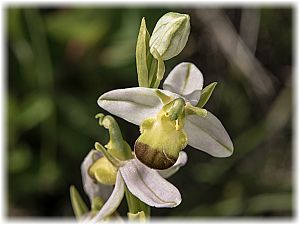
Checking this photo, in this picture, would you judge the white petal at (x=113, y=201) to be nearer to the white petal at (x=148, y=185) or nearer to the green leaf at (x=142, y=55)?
the white petal at (x=148, y=185)

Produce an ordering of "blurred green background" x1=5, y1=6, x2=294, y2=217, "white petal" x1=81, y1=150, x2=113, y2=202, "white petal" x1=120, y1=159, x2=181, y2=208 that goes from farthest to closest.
Answer: 1. "blurred green background" x1=5, y1=6, x2=294, y2=217
2. "white petal" x1=81, y1=150, x2=113, y2=202
3. "white petal" x1=120, y1=159, x2=181, y2=208

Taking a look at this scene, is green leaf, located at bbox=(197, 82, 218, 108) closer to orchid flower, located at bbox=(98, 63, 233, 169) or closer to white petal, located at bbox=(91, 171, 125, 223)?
orchid flower, located at bbox=(98, 63, 233, 169)

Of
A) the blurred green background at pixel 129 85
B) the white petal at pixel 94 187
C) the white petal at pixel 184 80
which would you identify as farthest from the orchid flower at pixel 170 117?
the blurred green background at pixel 129 85

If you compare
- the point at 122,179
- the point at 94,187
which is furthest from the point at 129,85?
the point at 122,179

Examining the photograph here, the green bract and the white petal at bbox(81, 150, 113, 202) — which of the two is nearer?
the green bract

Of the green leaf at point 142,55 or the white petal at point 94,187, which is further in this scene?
the white petal at point 94,187

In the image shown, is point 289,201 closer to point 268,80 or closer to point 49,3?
point 268,80

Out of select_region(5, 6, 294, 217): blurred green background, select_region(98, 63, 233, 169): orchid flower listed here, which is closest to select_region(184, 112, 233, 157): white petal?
select_region(98, 63, 233, 169): orchid flower

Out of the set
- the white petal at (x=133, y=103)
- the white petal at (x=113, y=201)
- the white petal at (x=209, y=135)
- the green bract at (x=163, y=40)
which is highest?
the green bract at (x=163, y=40)

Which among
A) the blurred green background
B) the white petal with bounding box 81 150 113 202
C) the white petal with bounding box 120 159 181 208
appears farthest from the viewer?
the blurred green background
